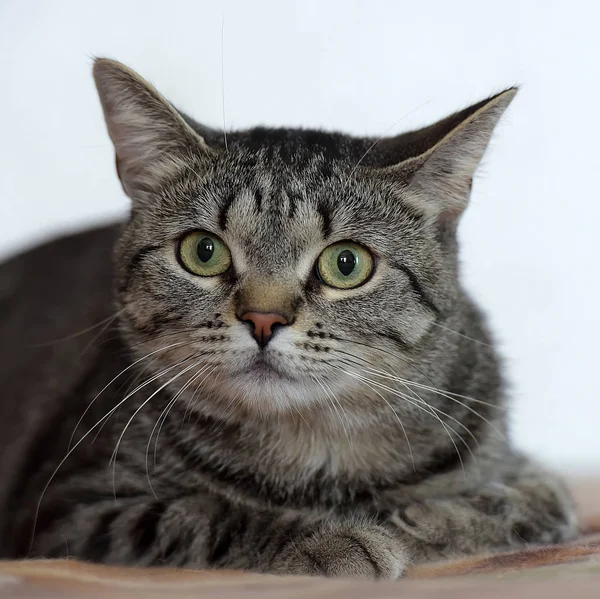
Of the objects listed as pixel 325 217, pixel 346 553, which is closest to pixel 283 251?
pixel 325 217

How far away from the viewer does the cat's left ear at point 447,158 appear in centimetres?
146

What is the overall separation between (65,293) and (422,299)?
1.12m

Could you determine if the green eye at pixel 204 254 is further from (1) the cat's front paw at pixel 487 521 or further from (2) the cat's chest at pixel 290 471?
(1) the cat's front paw at pixel 487 521

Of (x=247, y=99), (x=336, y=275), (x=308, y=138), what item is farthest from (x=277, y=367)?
(x=247, y=99)

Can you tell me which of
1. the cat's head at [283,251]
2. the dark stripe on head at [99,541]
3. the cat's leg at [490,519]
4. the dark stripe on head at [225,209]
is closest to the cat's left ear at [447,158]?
the cat's head at [283,251]

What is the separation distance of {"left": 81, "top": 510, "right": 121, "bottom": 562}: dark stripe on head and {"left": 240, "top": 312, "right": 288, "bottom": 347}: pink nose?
461 mm

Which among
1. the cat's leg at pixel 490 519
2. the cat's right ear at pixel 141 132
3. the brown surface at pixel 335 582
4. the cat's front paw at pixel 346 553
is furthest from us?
the cat's right ear at pixel 141 132

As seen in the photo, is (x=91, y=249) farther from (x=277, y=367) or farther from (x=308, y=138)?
(x=277, y=367)

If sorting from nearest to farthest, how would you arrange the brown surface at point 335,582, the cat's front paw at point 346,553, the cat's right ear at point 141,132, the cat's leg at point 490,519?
the brown surface at point 335,582 → the cat's front paw at point 346,553 → the cat's leg at point 490,519 → the cat's right ear at point 141,132

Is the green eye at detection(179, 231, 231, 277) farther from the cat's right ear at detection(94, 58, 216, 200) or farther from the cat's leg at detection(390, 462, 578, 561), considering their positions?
the cat's leg at detection(390, 462, 578, 561)

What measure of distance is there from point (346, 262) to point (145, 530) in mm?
605

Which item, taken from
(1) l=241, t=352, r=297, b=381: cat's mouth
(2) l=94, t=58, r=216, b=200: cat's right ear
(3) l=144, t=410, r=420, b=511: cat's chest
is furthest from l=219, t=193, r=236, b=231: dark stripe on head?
(3) l=144, t=410, r=420, b=511: cat's chest

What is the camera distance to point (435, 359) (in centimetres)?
155

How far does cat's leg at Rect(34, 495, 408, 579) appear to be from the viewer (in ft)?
4.33
